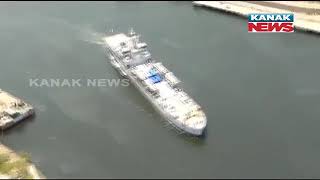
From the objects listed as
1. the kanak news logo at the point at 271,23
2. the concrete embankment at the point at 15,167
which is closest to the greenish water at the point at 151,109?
the concrete embankment at the point at 15,167

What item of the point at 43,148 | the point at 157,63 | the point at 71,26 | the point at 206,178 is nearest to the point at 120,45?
the point at 157,63

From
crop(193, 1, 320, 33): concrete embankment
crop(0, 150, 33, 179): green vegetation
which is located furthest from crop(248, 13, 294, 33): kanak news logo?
crop(0, 150, 33, 179): green vegetation

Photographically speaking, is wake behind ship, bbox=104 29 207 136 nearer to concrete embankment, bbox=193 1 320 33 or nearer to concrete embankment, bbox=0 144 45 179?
concrete embankment, bbox=0 144 45 179

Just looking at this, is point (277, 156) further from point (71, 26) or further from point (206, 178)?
point (71, 26)

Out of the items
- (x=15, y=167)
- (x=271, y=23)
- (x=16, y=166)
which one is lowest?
(x=15, y=167)

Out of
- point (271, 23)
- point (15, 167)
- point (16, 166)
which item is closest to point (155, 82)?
point (16, 166)

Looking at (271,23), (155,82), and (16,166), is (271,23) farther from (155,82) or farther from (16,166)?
(16,166)
